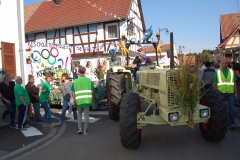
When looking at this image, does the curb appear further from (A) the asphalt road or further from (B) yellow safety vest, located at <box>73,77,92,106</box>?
(B) yellow safety vest, located at <box>73,77,92,106</box>

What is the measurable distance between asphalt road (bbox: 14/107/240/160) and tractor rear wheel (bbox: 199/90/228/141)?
23 centimetres

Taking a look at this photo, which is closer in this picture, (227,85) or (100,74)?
(227,85)

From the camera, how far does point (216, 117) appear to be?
494 cm

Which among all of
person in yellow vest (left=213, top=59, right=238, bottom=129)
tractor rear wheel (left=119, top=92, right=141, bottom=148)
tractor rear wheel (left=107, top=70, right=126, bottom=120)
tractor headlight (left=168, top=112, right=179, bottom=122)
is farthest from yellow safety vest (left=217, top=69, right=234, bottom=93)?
tractor rear wheel (left=119, top=92, right=141, bottom=148)

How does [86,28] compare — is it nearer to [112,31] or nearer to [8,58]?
[112,31]

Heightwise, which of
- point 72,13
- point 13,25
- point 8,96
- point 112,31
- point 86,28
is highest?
point 72,13

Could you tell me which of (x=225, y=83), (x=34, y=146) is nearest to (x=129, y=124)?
(x=34, y=146)

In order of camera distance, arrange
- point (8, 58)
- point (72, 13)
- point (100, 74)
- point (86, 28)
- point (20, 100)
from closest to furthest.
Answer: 1. point (20, 100)
2. point (8, 58)
3. point (100, 74)
4. point (86, 28)
5. point (72, 13)

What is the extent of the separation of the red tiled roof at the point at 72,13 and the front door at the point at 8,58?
528 inches

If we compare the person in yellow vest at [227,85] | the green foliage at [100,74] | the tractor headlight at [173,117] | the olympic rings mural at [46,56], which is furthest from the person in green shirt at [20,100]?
the olympic rings mural at [46,56]

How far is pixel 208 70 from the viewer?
9.20 m

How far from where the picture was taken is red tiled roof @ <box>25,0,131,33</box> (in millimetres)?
22609

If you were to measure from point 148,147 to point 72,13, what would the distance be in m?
21.4

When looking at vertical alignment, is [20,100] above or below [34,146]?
above
